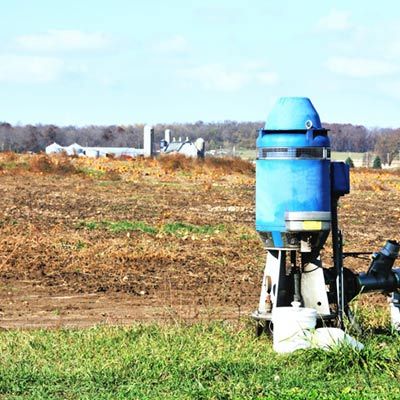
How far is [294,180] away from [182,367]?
1.96m

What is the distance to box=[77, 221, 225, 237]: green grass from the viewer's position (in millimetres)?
18312

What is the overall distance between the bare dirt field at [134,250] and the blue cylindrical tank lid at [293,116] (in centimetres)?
232

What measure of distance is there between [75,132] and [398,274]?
159360 millimetres

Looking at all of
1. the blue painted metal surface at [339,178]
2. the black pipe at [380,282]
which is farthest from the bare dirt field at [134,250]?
the blue painted metal surface at [339,178]

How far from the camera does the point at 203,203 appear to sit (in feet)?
88.1

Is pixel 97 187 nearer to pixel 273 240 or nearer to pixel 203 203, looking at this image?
pixel 203 203

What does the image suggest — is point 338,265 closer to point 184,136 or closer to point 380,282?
point 380,282

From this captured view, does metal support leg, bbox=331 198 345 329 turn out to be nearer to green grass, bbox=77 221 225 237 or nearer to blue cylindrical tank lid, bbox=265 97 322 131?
blue cylindrical tank lid, bbox=265 97 322 131

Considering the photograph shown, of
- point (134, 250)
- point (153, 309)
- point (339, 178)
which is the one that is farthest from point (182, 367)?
point (134, 250)

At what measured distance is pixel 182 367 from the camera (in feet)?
24.3

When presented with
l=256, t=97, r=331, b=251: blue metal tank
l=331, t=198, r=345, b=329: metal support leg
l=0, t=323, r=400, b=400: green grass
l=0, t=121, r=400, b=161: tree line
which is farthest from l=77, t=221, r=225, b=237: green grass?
l=0, t=121, r=400, b=161: tree line

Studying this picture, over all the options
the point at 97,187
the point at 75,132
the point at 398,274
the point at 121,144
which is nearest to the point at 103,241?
the point at 398,274

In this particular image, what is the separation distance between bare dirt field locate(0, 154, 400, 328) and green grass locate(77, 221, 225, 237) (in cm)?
2

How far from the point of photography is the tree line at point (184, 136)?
454ft
